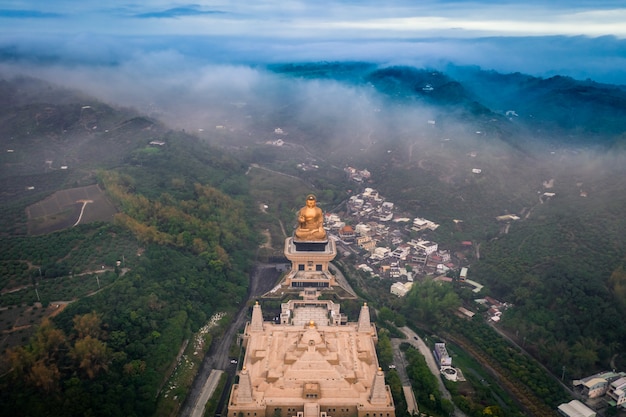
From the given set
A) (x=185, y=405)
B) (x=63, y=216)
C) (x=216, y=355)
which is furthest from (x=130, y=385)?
(x=63, y=216)

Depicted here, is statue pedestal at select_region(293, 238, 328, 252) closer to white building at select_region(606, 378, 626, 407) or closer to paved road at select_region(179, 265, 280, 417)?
paved road at select_region(179, 265, 280, 417)

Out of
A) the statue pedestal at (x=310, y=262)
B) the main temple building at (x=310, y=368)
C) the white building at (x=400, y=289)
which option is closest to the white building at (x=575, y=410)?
the main temple building at (x=310, y=368)

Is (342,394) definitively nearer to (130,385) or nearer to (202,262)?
(130,385)

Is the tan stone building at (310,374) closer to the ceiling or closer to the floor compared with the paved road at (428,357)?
closer to the ceiling

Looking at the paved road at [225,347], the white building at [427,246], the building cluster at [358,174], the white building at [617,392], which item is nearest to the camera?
the white building at [617,392]

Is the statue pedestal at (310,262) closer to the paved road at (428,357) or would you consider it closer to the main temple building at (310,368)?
the main temple building at (310,368)

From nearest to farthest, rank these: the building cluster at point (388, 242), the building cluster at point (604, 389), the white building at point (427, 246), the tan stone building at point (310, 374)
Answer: the tan stone building at point (310, 374)
the building cluster at point (604, 389)
the building cluster at point (388, 242)
the white building at point (427, 246)

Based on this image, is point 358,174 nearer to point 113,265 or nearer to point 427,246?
point 427,246

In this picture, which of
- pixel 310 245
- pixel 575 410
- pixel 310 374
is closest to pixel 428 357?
pixel 575 410
